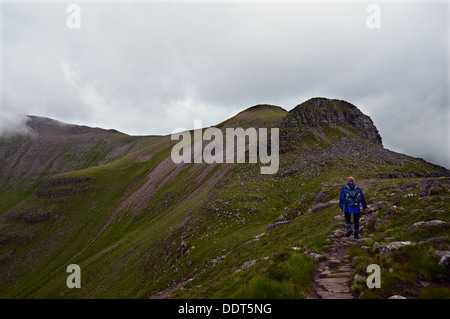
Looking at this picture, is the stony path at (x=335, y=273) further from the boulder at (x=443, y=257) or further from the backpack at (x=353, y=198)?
the boulder at (x=443, y=257)

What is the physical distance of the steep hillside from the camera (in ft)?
41.7

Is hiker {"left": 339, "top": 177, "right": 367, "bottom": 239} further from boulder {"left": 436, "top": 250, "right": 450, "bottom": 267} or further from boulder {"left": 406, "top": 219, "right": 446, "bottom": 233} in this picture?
boulder {"left": 436, "top": 250, "right": 450, "bottom": 267}

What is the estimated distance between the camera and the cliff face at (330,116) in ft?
267

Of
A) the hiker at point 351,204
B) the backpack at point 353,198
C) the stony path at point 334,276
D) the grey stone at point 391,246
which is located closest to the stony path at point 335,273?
the stony path at point 334,276

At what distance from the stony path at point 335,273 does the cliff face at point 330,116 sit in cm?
6993

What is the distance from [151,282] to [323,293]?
29.9 meters

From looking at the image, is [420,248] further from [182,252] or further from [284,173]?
[284,173]

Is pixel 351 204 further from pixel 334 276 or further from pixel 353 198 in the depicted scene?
pixel 334 276

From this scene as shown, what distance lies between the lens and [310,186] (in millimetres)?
44938

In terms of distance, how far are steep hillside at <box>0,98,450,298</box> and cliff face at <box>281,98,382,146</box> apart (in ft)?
1.70

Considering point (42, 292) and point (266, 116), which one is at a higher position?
point (266, 116)

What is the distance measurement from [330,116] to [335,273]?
84.9 metres

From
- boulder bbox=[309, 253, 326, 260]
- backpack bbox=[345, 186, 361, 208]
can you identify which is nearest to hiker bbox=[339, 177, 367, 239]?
backpack bbox=[345, 186, 361, 208]
